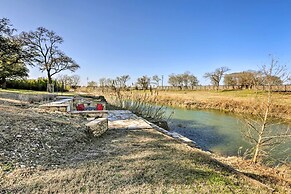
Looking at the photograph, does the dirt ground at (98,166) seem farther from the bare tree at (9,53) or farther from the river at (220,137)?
the bare tree at (9,53)

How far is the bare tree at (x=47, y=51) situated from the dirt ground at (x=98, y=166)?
748 inches

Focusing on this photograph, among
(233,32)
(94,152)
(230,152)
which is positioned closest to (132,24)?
(233,32)

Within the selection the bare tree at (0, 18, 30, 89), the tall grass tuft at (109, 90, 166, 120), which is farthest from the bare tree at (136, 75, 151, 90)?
the bare tree at (0, 18, 30, 89)

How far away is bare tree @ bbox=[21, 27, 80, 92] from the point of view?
68.9 ft

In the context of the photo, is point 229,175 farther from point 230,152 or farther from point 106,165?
point 230,152

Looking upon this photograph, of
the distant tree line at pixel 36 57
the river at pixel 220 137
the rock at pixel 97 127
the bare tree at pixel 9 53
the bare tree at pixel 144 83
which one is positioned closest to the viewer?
the rock at pixel 97 127

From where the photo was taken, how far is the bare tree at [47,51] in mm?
21000

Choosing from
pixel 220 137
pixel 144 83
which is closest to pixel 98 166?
pixel 220 137

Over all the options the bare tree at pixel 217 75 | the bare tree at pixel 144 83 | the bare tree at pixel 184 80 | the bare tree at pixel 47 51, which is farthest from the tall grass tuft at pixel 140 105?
the bare tree at pixel 184 80

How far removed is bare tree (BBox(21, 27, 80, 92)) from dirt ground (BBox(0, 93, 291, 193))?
18997mm

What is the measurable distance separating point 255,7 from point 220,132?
21.5 feet

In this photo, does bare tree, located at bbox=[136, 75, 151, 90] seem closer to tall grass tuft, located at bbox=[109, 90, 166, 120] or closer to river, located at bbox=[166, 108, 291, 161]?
tall grass tuft, located at bbox=[109, 90, 166, 120]

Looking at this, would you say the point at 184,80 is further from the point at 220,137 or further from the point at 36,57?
the point at 220,137

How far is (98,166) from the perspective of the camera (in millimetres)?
2998
